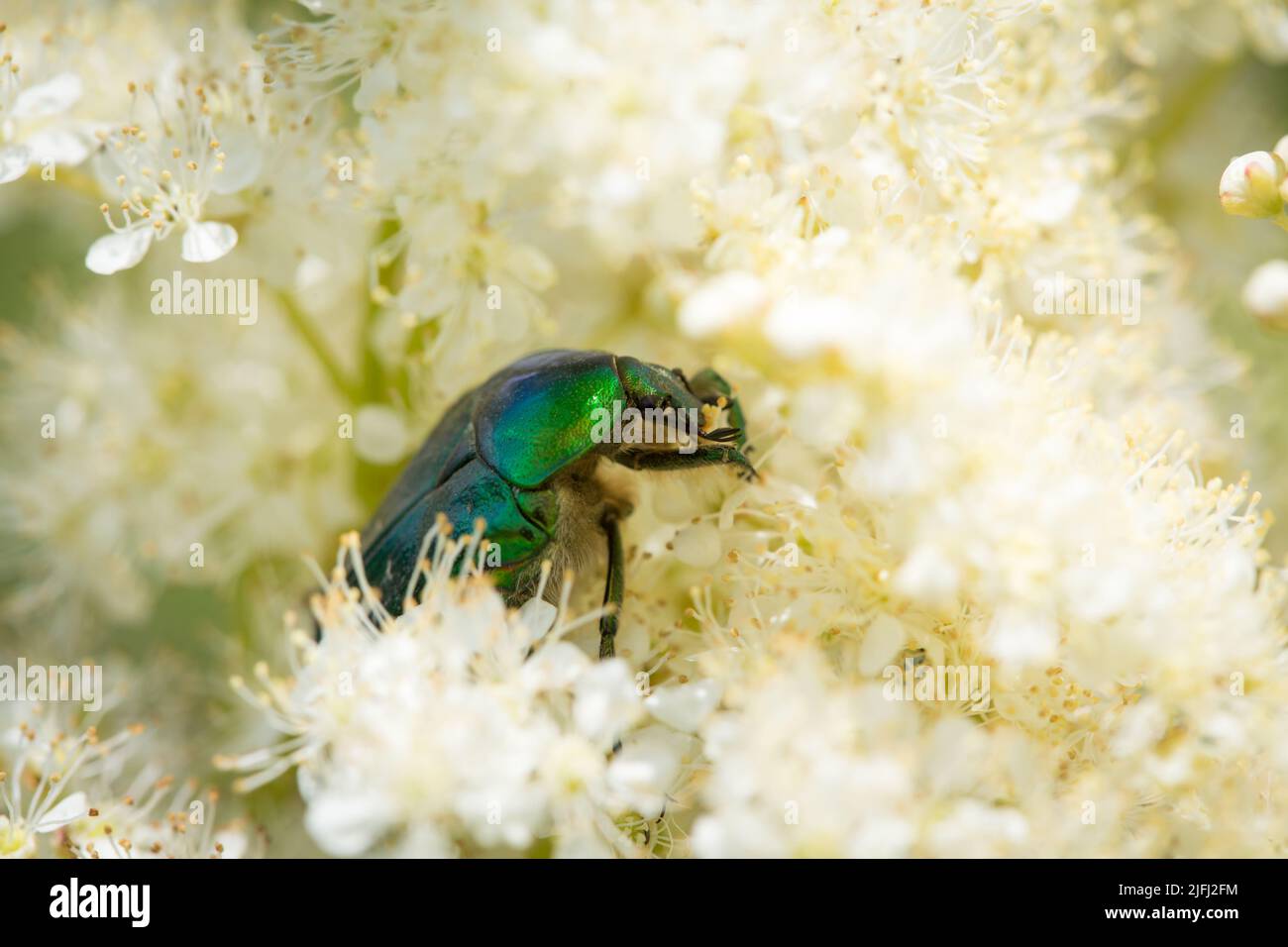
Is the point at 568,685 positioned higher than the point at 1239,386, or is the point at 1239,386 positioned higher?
the point at 1239,386

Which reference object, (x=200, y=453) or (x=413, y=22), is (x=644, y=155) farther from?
(x=200, y=453)

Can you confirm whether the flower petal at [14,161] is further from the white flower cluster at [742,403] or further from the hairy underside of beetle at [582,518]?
the hairy underside of beetle at [582,518]

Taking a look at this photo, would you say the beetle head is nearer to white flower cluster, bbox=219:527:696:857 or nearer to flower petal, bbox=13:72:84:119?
white flower cluster, bbox=219:527:696:857

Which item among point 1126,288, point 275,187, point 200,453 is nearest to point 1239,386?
point 1126,288

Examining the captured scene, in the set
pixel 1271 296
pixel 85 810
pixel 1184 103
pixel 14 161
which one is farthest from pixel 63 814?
pixel 1184 103

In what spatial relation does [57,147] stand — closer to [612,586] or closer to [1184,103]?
[612,586]
